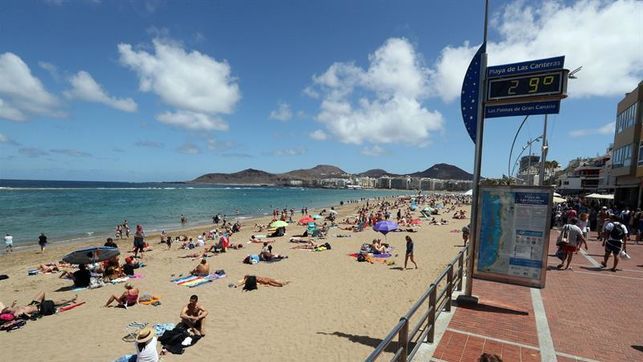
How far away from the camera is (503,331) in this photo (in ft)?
17.1

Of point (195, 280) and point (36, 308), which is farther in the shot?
point (195, 280)

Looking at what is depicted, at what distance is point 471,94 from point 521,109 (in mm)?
875

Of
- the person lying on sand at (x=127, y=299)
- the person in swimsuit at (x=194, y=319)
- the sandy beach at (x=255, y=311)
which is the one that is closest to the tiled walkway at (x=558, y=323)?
the sandy beach at (x=255, y=311)

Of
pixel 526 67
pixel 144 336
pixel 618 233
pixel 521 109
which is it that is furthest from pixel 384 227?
pixel 144 336

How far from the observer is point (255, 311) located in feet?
28.2

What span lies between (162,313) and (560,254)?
1073cm

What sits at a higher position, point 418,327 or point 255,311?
point 418,327

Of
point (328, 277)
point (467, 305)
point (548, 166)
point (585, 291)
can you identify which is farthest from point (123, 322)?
point (548, 166)

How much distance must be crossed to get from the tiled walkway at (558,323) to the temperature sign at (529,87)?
3.65 metres

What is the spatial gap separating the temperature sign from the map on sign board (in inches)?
59.9

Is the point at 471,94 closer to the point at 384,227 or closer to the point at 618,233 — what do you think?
the point at 618,233

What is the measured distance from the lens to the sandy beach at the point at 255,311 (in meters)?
6.64

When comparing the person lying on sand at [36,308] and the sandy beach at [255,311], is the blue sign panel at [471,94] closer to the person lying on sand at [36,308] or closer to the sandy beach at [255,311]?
Answer: the sandy beach at [255,311]

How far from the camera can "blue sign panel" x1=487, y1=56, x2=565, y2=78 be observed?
17.8 ft
